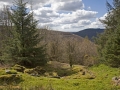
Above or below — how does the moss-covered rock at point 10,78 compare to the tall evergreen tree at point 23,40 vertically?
below

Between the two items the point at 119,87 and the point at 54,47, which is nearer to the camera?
the point at 119,87

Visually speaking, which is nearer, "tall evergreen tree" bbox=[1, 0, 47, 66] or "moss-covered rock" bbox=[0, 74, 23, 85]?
"moss-covered rock" bbox=[0, 74, 23, 85]

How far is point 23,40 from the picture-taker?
2241 cm

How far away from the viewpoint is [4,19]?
35.8 m

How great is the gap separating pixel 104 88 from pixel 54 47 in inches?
1080

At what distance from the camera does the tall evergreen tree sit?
2216 cm

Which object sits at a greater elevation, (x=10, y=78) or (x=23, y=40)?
(x=23, y=40)

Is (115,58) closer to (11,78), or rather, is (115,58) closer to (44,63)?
(44,63)

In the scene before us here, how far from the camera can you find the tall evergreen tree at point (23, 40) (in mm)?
22156

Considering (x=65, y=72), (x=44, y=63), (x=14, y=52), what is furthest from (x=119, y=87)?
(x=14, y=52)

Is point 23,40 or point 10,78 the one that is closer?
point 10,78

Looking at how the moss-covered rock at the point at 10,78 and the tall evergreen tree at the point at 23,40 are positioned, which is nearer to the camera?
the moss-covered rock at the point at 10,78

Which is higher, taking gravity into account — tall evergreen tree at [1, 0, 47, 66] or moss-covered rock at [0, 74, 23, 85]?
tall evergreen tree at [1, 0, 47, 66]

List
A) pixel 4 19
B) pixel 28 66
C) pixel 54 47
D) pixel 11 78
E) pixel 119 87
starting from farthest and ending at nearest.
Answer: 1. pixel 54 47
2. pixel 4 19
3. pixel 28 66
4. pixel 11 78
5. pixel 119 87
